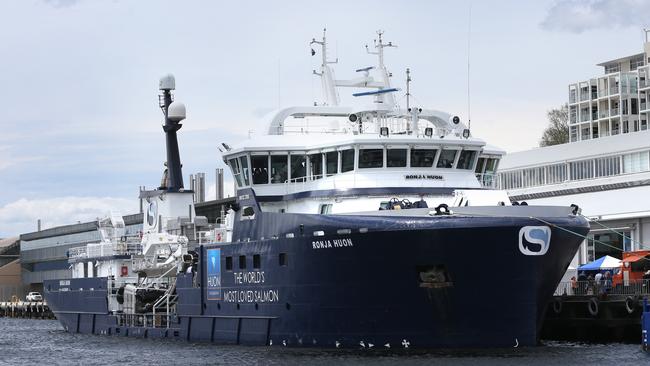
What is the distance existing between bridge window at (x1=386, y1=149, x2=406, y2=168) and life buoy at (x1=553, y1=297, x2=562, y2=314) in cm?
775

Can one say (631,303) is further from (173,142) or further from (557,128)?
(557,128)

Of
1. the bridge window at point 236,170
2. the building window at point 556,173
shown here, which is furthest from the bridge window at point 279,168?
the building window at point 556,173

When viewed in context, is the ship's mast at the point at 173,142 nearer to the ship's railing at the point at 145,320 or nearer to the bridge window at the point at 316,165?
the ship's railing at the point at 145,320

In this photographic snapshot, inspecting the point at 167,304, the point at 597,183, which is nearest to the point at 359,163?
the point at 167,304

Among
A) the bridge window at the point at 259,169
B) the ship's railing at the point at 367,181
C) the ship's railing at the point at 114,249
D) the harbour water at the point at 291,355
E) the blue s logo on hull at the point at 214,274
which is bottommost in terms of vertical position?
the harbour water at the point at 291,355

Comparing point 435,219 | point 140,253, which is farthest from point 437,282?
point 140,253

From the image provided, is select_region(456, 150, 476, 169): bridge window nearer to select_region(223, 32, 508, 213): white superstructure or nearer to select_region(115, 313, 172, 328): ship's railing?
select_region(223, 32, 508, 213): white superstructure

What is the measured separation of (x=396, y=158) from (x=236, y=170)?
18.3 ft

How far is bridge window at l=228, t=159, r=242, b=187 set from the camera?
3809cm

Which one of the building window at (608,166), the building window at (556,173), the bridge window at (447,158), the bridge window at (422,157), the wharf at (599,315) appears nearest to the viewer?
the bridge window at (422,157)

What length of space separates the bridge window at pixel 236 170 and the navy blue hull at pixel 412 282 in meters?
4.60

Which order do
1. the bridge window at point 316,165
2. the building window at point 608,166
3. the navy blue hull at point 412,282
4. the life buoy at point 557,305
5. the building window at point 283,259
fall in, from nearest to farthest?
the navy blue hull at point 412,282, the building window at point 283,259, the bridge window at point 316,165, the life buoy at point 557,305, the building window at point 608,166

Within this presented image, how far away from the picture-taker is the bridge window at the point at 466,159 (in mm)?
36562

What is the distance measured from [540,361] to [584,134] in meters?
91.7
